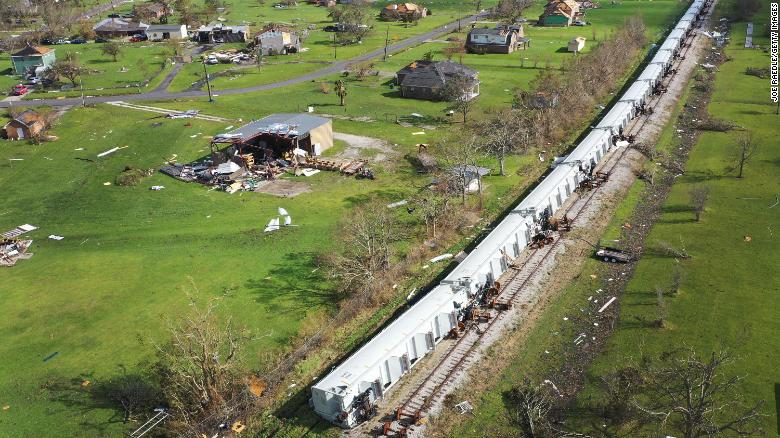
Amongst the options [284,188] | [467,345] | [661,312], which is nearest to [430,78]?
[284,188]

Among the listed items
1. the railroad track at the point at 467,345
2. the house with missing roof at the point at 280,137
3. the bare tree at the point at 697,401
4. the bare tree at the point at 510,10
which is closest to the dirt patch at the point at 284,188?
the house with missing roof at the point at 280,137

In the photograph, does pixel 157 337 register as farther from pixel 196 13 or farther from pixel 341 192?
pixel 196 13

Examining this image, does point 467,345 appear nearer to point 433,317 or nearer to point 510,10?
point 433,317

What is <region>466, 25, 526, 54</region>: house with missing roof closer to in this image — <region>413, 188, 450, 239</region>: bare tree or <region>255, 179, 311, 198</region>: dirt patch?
<region>255, 179, 311, 198</region>: dirt patch

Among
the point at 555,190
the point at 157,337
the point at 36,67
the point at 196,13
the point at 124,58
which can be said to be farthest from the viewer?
the point at 196,13

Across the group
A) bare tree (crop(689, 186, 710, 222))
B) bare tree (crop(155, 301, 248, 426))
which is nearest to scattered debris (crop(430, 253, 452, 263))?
bare tree (crop(155, 301, 248, 426))

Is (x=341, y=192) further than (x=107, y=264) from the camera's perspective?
Yes

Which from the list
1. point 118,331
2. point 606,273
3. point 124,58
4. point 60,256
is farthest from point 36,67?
point 606,273
